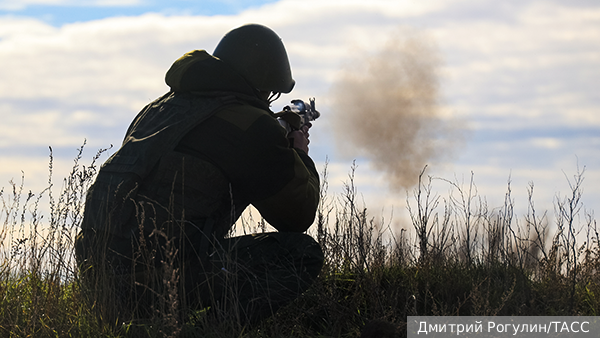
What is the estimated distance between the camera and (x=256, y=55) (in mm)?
3791

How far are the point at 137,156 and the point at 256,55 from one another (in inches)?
43.1

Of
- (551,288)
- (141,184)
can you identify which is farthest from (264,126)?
(551,288)

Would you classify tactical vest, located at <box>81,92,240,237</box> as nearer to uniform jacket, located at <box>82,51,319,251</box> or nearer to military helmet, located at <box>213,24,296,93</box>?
uniform jacket, located at <box>82,51,319,251</box>

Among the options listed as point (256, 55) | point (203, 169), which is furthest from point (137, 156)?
point (256, 55)

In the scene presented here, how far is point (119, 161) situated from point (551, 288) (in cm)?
286

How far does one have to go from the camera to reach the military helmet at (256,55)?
12.4 ft

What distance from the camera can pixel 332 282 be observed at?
3820mm

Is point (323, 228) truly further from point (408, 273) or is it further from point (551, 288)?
point (551, 288)

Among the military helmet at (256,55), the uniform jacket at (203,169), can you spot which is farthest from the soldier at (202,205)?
the military helmet at (256,55)

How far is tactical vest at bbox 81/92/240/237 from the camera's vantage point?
3.22 metres

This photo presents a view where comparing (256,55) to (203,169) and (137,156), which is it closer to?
(203,169)

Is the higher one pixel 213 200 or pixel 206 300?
pixel 213 200

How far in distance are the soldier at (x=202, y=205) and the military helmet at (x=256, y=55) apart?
10.9 inches

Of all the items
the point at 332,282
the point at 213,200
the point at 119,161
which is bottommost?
the point at 332,282
